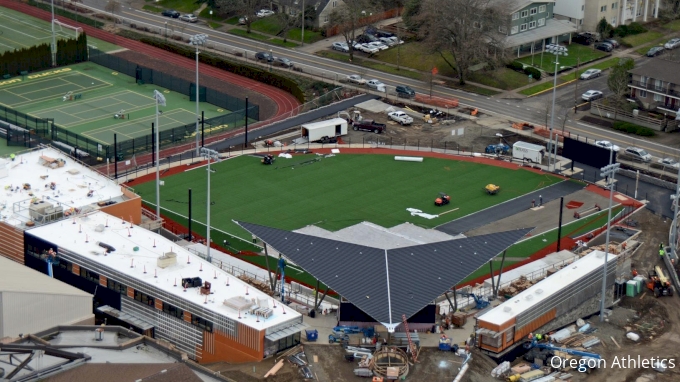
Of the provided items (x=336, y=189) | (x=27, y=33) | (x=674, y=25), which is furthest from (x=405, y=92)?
(x=27, y=33)

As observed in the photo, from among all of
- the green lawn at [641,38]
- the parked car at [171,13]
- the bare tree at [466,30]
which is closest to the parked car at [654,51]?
the green lawn at [641,38]

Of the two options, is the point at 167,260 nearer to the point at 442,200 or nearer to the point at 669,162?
the point at 442,200

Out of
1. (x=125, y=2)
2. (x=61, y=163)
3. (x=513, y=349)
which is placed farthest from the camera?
(x=125, y=2)

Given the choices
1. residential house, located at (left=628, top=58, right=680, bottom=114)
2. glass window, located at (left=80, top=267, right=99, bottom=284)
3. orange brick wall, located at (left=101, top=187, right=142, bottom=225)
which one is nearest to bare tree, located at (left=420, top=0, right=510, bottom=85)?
residential house, located at (left=628, top=58, right=680, bottom=114)

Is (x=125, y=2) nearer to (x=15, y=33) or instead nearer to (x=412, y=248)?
(x=15, y=33)

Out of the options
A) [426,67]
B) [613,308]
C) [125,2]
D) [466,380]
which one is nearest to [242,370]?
[466,380]

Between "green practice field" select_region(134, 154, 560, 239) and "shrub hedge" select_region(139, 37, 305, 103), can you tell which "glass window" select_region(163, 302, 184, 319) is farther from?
"shrub hedge" select_region(139, 37, 305, 103)
